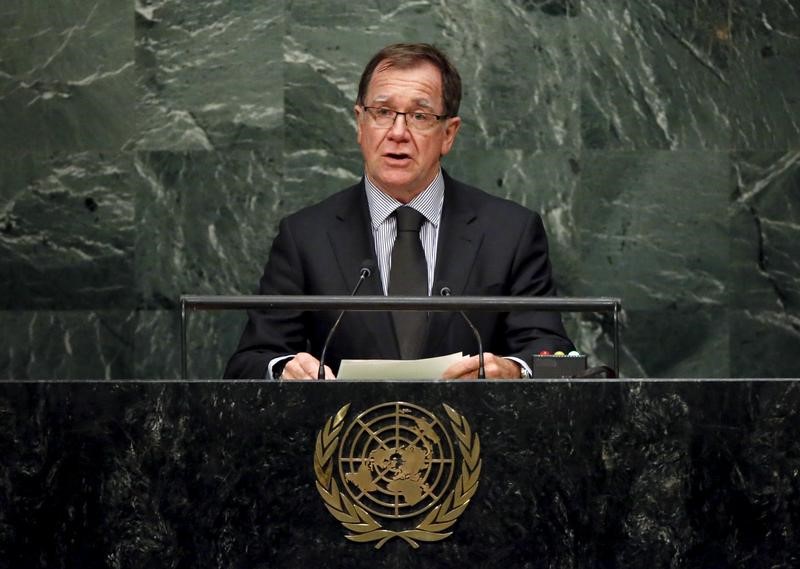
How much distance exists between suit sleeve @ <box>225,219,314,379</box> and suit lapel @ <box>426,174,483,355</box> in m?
0.38

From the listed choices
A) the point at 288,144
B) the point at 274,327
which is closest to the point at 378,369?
the point at 274,327

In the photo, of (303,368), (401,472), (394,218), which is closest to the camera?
(401,472)

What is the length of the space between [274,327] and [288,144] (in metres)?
1.81

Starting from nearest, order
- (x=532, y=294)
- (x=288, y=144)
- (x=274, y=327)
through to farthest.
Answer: (x=274, y=327)
(x=532, y=294)
(x=288, y=144)

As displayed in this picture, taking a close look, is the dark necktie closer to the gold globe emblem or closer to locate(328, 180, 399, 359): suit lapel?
locate(328, 180, 399, 359): suit lapel

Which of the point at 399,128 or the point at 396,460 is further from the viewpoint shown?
the point at 399,128

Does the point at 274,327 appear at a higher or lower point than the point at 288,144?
higher

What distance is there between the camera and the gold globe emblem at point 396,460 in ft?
10.0

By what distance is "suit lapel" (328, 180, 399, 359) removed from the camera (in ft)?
14.5

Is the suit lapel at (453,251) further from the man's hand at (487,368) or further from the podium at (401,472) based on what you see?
the podium at (401,472)

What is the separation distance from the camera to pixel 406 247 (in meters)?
4.54

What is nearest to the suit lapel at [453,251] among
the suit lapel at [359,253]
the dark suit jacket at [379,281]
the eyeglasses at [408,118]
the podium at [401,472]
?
the dark suit jacket at [379,281]

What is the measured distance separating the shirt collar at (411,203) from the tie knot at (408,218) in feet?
0.07

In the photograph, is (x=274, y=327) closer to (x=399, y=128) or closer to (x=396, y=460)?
(x=399, y=128)
